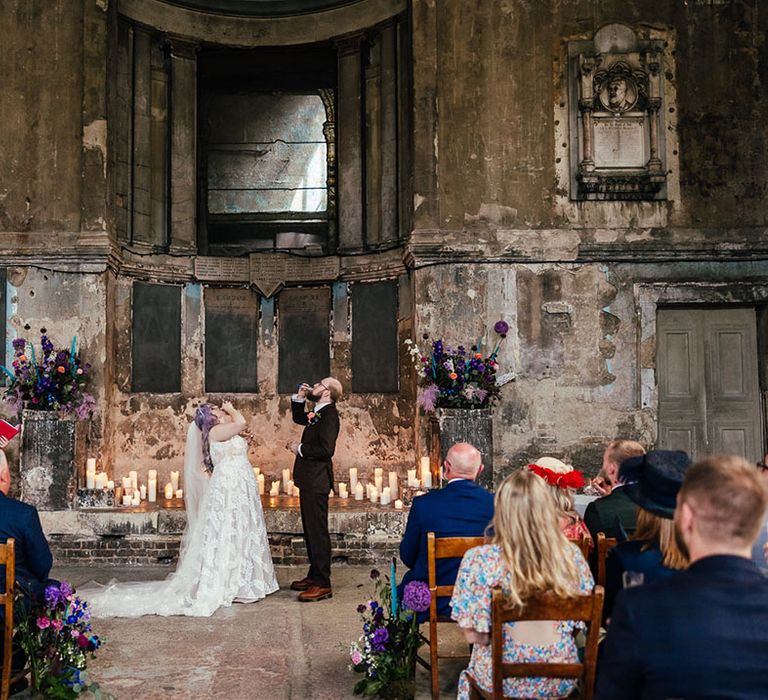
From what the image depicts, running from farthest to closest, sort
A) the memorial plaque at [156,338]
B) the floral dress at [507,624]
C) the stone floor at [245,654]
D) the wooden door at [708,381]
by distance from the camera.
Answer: the memorial plaque at [156,338] → the wooden door at [708,381] → the stone floor at [245,654] → the floral dress at [507,624]

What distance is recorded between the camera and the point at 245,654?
516cm

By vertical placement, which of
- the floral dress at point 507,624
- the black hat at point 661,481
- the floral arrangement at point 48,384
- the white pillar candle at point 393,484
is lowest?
the white pillar candle at point 393,484

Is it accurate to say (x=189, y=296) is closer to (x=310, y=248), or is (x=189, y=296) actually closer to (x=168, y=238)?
(x=168, y=238)

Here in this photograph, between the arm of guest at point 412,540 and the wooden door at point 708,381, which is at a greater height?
the wooden door at point 708,381

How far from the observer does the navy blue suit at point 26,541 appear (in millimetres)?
4188

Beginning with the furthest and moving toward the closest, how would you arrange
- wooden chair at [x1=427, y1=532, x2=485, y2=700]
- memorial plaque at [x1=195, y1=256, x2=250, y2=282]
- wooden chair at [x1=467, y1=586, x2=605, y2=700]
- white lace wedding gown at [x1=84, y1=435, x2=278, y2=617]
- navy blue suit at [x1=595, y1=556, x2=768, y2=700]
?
memorial plaque at [x1=195, y1=256, x2=250, y2=282]
white lace wedding gown at [x1=84, y1=435, x2=278, y2=617]
wooden chair at [x1=427, y1=532, x2=485, y2=700]
wooden chair at [x1=467, y1=586, x2=605, y2=700]
navy blue suit at [x1=595, y1=556, x2=768, y2=700]

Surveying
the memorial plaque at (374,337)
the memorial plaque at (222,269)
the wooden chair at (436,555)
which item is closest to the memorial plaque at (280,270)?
the memorial plaque at (222,269)

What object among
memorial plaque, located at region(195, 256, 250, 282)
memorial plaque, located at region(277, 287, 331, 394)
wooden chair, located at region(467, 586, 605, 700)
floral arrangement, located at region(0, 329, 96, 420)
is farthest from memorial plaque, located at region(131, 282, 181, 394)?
wooden chair, located at region(467, 586, 605, 700)

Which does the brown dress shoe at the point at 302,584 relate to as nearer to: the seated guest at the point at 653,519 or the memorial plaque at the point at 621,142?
the seated guest at the point at 653,519

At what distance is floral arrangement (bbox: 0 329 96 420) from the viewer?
8523mm

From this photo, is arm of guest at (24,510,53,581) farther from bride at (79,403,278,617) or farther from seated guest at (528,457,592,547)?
seated guest at (528,457,592,547)

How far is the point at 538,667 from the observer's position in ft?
9.70

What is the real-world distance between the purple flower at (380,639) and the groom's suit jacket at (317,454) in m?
2.33

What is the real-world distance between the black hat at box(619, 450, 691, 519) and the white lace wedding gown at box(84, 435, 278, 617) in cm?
406
